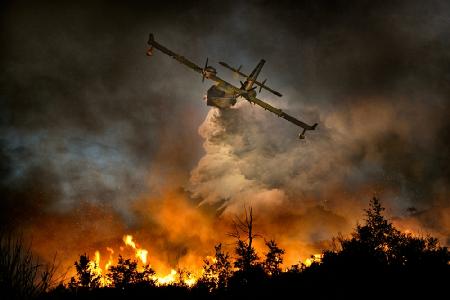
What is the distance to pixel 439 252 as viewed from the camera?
35.3 m

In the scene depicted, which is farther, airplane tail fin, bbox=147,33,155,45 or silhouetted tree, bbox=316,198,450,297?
airplane tail fin, bbox=147,33,155,45

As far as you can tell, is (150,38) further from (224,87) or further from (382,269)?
(382,269)

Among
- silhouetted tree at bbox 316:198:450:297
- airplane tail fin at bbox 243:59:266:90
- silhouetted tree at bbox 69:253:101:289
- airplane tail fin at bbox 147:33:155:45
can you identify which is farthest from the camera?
silhouetted tree at bbox 69:253:101:289

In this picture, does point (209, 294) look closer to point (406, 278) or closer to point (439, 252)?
point (406, 278)

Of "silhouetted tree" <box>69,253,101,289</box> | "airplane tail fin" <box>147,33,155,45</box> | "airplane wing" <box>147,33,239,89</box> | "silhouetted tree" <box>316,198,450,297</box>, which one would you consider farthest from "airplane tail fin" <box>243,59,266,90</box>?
"silhouetted tree" <box>69,253,101,289</box>

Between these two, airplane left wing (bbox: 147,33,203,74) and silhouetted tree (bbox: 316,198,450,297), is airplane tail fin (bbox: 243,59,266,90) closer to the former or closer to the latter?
airplane left wing (bbox: 147,33,203,74)

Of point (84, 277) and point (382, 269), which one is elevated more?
point (84, 277)

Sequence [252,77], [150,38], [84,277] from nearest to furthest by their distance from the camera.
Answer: [150,38] → [252,77] → [84,277]

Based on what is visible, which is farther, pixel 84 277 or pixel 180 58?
pixel 84 277

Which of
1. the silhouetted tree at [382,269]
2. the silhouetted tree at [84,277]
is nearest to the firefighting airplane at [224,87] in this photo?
the silhouetted tree at [382,269]

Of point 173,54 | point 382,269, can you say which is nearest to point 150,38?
point 173,54

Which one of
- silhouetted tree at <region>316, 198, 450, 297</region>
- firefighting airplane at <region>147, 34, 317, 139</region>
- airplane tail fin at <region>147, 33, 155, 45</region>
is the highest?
airplane tail fin at <region>147, 33, 155, 45</region>

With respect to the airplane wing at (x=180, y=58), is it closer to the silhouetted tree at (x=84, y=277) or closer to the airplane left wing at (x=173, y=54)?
the airplane left wing at (x=173, y=54)

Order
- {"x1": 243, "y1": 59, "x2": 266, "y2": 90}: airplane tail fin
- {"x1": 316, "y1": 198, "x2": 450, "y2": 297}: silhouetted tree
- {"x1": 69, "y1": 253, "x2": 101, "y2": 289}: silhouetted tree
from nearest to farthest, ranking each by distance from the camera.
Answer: {"x1": 316, "y1": 198, "x2": 450, "y2": 297}: silhouetted tree
{"x1": 243, "y1": 59, "x2": 266, "y2": 90}: airplane tail fin
{"x1": 69, "y1": 253, "x2": 101, "y2": 289}: silhouetted tree
